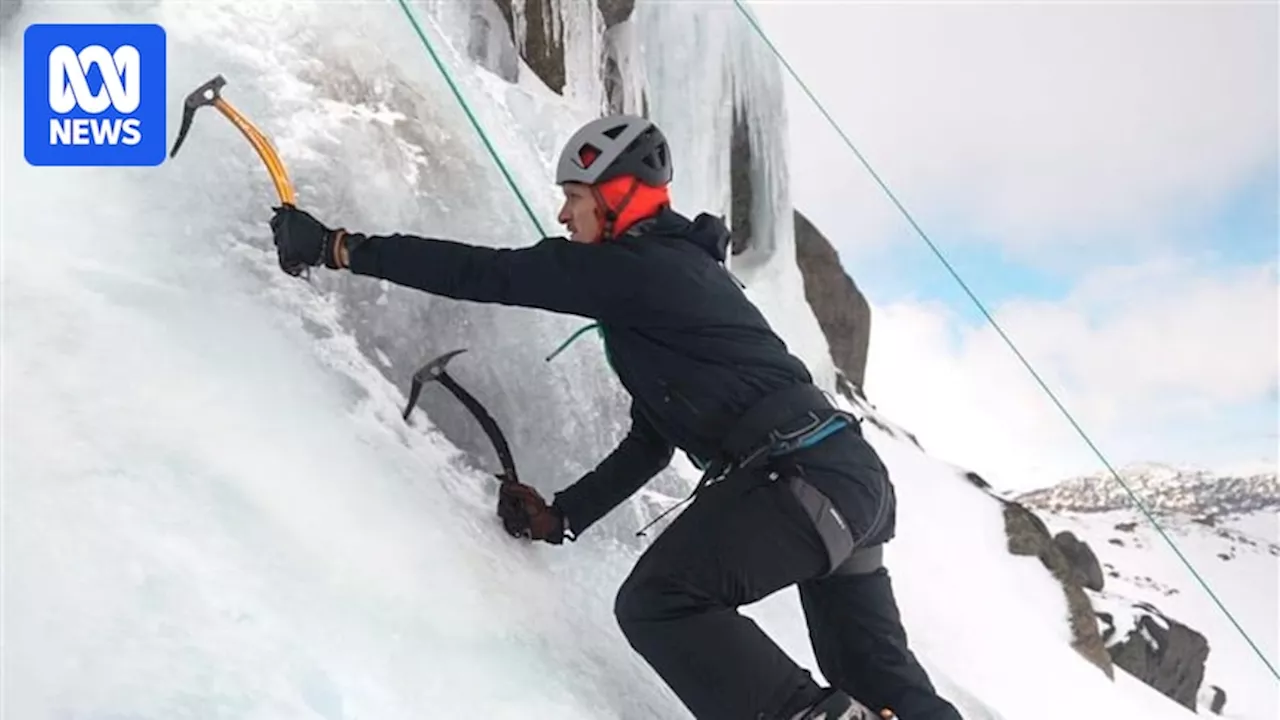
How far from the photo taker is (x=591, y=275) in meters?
2.35

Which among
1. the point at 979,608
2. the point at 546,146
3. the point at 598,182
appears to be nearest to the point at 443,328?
the point at 598,182

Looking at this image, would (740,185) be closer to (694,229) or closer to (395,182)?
(395,182)

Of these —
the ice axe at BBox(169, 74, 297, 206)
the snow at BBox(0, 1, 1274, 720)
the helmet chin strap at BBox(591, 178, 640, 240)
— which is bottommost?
the snow at BBox(0, 1, 1274, 720)

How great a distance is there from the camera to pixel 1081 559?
15078 mm

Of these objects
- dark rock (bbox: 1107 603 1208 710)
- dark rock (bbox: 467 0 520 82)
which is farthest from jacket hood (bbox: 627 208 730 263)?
dark rock (bbox: 1107 603 1208 710)

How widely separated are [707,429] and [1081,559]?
14.0 meters

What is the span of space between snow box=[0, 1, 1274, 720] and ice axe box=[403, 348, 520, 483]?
49mm

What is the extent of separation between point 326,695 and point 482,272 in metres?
0.90

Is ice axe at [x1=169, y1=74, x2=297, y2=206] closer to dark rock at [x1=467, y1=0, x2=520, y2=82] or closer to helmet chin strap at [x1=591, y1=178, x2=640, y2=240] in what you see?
helmet chin strap at [x1=591, y1=178, x2=640, y2=240]

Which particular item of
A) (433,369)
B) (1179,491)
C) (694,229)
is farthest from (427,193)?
(1179,491)

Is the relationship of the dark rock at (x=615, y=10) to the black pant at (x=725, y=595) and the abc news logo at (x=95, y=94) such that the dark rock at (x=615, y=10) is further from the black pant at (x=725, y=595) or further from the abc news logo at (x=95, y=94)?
the black pant at (x=725, y=595)

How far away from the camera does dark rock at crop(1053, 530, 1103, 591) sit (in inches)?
584

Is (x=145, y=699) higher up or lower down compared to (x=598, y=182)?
lower down

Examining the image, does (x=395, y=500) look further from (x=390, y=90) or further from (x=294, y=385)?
(x=390, y=90)
